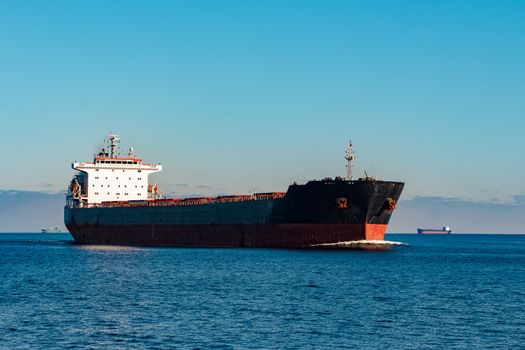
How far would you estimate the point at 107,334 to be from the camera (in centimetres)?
2500

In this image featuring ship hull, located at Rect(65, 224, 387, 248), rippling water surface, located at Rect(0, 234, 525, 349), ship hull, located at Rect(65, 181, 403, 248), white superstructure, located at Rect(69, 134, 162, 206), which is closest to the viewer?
rippling water surface, located at Rect(0, 234, 525, 349)

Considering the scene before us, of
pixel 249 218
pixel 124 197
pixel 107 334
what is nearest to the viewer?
pixel 107 334

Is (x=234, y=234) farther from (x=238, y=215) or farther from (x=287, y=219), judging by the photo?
(x=287, y=219)

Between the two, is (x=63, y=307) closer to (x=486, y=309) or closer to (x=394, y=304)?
(x=394, y=304)

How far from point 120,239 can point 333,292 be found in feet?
171

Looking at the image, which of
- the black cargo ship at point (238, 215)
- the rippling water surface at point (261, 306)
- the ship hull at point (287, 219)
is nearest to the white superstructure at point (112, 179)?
the black cargo ship at point (238, 215)

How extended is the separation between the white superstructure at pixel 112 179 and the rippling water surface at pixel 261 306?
3886 centimetres

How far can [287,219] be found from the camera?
60844 mm

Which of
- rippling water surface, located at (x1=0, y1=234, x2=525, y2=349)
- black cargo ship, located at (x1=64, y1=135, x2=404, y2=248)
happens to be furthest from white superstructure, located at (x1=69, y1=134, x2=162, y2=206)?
rippling water surface, located at (x1=0, y1=234, x2=525, y2=349)

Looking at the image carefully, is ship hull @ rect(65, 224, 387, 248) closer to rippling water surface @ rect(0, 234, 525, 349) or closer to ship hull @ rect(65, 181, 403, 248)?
ship hull @ rect(65, 181, 403, 248)

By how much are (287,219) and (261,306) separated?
3012 cm

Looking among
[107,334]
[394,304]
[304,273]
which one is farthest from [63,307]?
[304,273]

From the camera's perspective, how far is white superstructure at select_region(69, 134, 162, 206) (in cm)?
8988

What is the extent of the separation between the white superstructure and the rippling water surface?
128 feet
